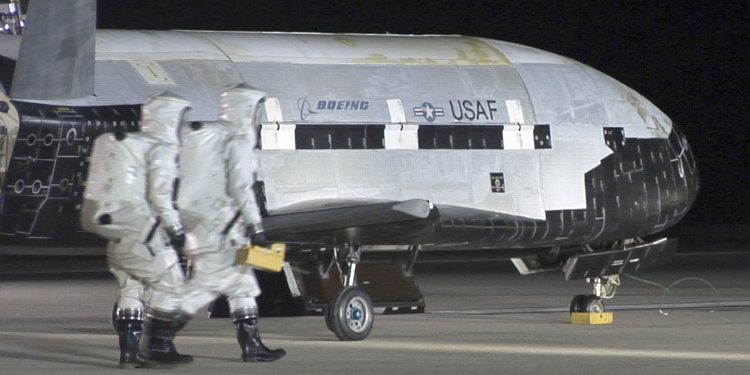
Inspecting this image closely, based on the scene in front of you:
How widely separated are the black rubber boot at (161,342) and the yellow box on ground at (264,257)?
0.76 metres

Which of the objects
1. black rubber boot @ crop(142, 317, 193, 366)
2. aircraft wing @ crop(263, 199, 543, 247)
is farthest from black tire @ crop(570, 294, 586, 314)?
black rubber boot @ crop(142, 317, 193, 366)

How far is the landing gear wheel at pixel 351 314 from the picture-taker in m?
15.8

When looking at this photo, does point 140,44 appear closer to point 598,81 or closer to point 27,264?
point 598,81

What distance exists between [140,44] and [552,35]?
40001 mm

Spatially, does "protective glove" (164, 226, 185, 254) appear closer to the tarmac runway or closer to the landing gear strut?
the tarmac runway

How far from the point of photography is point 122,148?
43.4ft

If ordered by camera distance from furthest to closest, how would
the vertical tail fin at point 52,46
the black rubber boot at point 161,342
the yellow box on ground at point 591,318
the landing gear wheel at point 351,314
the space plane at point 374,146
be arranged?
1. the yellow box on ground at point 591,318
2. the landing gear wheel at point 351,314
3. the space plane at point 374,146
4. the vertical tail fin at point 52,46
5. the black rubber boot at point 161,342

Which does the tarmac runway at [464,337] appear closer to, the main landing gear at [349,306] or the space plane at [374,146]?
the main landing gear at [349,306]

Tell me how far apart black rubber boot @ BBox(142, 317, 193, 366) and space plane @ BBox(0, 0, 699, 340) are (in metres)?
2.11

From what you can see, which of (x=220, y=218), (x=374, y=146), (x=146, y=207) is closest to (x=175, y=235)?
(x=146, y=207)

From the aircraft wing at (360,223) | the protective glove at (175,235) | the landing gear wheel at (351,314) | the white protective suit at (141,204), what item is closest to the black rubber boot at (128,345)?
the white protective suit at (141,204)

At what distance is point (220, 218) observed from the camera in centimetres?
1360

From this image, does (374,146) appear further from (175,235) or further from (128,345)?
(128,345)

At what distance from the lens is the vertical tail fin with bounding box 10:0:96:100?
576 inches
